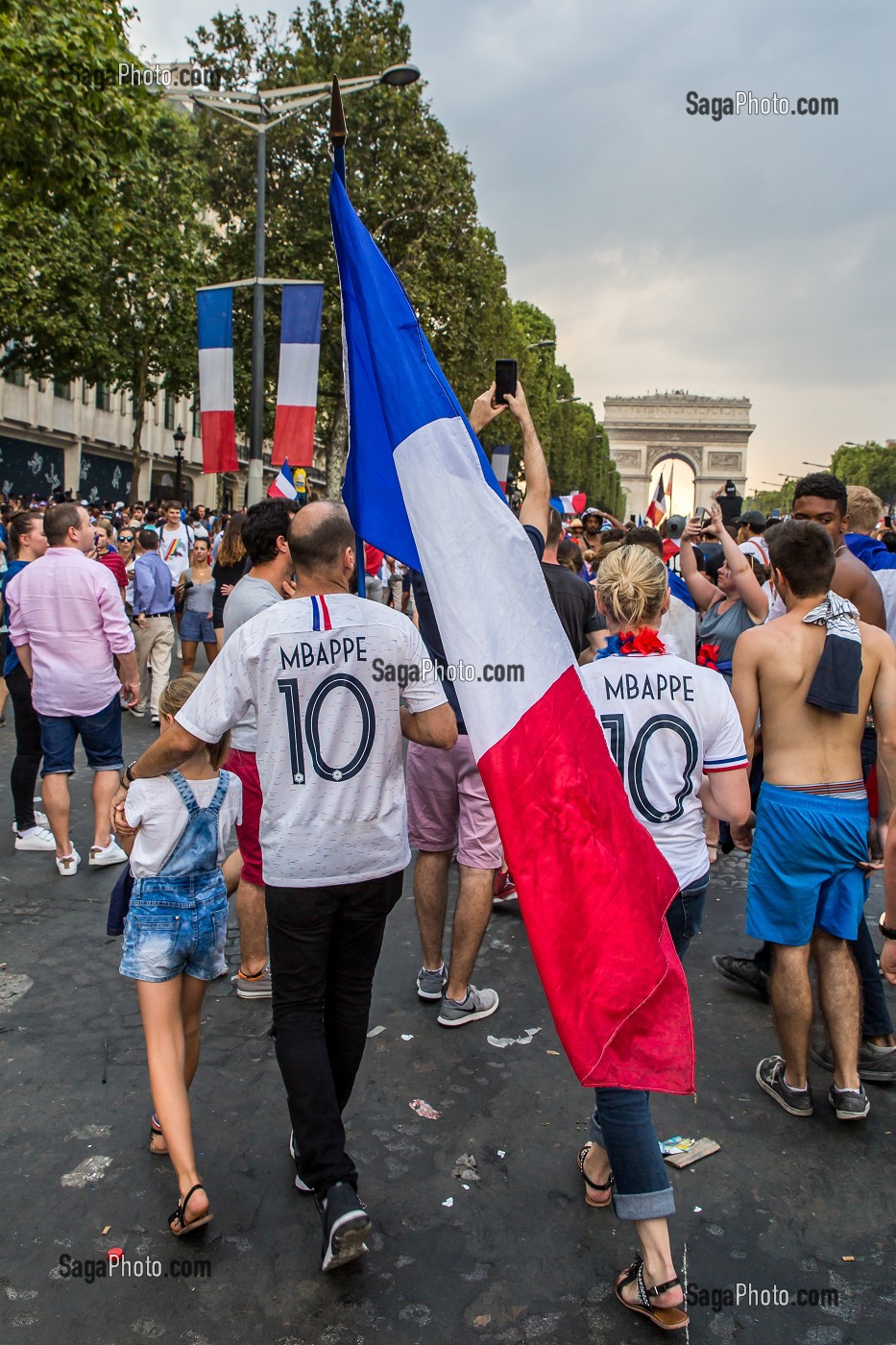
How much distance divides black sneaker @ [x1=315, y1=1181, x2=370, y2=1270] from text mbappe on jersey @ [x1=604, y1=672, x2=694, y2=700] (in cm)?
151

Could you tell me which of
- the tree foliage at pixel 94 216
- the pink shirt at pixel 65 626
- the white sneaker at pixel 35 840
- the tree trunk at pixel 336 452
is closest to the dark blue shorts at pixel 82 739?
the pink shirt at pixel 65 626

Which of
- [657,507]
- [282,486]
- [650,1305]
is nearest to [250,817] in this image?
[650,1305]

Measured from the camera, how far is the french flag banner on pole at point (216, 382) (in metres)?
12.0

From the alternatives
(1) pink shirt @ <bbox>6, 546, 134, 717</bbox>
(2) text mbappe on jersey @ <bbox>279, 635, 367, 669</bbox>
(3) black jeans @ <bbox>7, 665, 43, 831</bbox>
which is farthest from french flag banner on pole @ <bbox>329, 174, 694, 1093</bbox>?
(3) black jeans @ <bbox>7, 665, 43, 831</bbox>

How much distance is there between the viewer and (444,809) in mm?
4438

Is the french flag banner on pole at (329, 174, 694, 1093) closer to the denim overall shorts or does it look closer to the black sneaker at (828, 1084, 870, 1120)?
the denim overall shorts

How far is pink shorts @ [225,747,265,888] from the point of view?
14.0ft

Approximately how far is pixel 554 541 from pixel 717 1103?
267cm

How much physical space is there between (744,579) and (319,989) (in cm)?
355

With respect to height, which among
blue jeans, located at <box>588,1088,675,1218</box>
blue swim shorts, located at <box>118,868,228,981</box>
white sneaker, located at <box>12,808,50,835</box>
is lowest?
white sneaker, located at <box>12,808,50,835</box>

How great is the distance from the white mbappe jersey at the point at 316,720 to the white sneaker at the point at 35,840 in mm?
3800

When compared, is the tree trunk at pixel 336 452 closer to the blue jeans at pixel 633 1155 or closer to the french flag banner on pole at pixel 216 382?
the french flag banner on pole at pixel 216 382

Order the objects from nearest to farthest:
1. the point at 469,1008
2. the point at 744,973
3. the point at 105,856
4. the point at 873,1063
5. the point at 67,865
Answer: the point at 873,1063
the point at 469,1008
the point at 744,973
the point at 67,865
the point at 105,856

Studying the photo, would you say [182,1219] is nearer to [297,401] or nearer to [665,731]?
[665,731]
